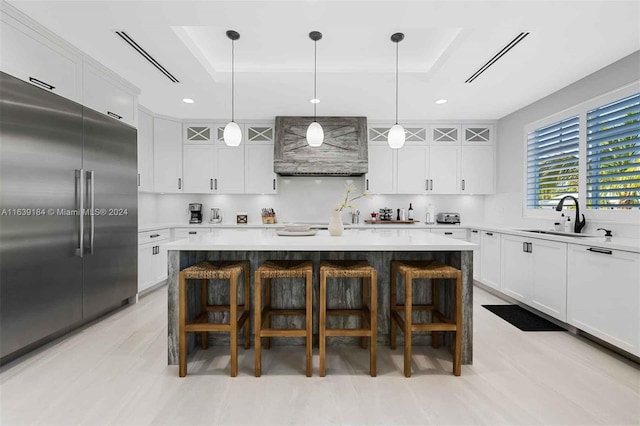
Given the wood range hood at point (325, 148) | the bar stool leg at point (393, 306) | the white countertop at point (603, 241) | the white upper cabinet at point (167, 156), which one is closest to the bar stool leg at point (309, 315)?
the bar stool leg at point (393, 306)

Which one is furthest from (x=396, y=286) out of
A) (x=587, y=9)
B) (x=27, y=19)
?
(x=27, y=19)

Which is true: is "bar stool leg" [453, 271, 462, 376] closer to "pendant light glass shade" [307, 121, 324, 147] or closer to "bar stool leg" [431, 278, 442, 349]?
"bar stool leg" [431, 278, 442, 349]

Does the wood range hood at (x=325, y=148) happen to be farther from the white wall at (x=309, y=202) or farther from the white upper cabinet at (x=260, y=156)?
the white wall at (x=309, y=202)

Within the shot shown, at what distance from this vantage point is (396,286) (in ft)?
8.35

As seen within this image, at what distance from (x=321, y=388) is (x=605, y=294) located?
2.40 m

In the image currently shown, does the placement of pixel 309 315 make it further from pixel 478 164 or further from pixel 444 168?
pixel 478 164

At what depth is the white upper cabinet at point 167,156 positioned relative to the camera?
4578mm

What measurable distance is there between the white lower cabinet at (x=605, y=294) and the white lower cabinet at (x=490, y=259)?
1.16m

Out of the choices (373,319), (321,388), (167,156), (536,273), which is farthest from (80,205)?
(536,273)

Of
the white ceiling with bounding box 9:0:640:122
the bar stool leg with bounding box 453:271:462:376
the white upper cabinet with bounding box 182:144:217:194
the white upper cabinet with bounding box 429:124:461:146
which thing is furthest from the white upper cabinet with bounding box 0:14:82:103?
the white upper cabinet with bounding box 429:124:461:146

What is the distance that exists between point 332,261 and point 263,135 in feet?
10.2

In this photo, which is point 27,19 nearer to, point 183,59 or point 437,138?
point 183,59

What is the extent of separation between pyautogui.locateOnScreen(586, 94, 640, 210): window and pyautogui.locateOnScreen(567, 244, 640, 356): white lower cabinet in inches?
29.0

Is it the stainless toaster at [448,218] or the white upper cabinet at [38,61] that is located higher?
the white upper cabinet at [38,61]
